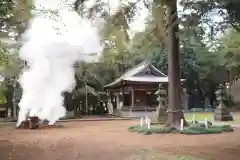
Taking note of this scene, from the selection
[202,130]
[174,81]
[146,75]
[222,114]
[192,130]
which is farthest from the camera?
[146,75]

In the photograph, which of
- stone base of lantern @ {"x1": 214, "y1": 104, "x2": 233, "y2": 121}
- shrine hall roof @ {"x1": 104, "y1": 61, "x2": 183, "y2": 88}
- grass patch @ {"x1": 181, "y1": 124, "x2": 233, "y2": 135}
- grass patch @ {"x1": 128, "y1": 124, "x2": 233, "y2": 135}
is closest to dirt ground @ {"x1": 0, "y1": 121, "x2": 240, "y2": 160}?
grass patch @ {"x1": 181, "y1": 124, "x2": 233, "y2": 135}

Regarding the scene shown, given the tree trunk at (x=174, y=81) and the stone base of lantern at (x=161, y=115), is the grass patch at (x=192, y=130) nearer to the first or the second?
the tree trunk at (x=174, y=81)

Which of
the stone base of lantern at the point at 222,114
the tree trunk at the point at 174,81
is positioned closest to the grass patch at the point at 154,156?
the tree trunk at the point at 174,81

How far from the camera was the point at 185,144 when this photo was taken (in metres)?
11.7

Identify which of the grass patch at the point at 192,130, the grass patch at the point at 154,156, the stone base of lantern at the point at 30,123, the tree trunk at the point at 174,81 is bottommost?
the grass patch at the point at 154,156

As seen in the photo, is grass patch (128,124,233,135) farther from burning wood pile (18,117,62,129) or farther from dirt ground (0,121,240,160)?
burning wood pile (18,117,62,129)

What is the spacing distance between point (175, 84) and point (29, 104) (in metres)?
8.84

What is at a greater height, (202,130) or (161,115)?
(161,115)

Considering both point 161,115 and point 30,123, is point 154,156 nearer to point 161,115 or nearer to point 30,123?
point 30,123

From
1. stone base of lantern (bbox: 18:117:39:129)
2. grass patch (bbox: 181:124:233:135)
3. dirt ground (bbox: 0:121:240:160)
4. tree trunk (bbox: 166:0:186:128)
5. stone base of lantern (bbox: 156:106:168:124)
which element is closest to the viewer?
dirt ground (bbox: 0:121:240:160)

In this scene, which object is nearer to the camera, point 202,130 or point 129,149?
point 129,149

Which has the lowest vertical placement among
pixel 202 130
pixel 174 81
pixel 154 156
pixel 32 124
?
pixel 154 156

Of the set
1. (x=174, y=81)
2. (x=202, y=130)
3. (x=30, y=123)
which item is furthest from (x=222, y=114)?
(x=30, y=123)

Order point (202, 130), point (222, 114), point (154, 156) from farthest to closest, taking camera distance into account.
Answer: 1. point (222, 114)
2. point (202, 130)
3. point (154, 156)
